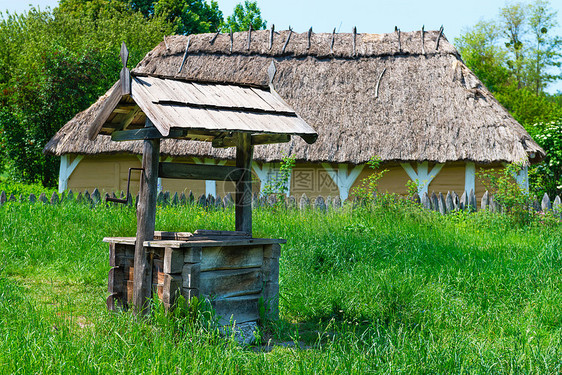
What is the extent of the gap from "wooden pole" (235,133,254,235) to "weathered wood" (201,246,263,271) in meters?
0.42

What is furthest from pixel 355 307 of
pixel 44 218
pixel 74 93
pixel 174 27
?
pixel 174 27

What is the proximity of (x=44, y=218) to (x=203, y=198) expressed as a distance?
3110 millimetres

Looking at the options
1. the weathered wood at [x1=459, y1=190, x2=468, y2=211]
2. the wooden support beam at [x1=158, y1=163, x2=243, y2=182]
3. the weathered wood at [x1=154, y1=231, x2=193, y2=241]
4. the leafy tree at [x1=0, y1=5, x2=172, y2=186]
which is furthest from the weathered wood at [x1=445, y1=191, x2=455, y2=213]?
the leafy tree at [x1=0, y1=5, x2=172, y2=186]

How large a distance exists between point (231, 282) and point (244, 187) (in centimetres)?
93

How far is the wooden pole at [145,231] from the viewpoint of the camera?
4.16m

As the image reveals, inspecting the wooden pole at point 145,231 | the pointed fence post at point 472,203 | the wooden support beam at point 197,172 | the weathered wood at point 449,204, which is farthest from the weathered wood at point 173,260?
the pointed fence post at point 472,203

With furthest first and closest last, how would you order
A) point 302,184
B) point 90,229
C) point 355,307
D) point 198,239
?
point 302,184
point 90,229
point 355,307
point 198,239

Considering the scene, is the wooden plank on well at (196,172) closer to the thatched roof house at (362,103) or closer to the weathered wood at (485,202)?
the weathered wood at (485,202)

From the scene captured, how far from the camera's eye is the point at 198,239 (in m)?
4.25

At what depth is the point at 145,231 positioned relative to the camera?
416 centimetres

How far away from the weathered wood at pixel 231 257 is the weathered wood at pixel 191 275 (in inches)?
3.0

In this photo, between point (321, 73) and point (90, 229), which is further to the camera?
point (321, 73)

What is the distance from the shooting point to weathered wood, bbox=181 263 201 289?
12.8ft

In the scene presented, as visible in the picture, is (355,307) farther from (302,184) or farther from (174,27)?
(174,27)
